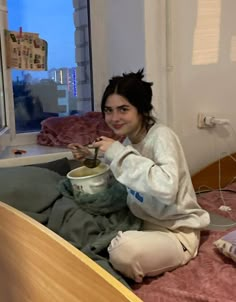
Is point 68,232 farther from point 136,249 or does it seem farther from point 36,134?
point 36,134

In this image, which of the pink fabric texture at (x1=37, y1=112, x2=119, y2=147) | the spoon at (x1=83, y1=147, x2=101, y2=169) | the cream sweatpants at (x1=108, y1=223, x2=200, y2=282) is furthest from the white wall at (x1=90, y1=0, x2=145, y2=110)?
the cream sweatpants at (x1=108, y1=223, x2=200, y2=282)

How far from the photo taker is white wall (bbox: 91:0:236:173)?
1.84 meters

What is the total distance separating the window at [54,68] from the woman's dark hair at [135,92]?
69 centimetres

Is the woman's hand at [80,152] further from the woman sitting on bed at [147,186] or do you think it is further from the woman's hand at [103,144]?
the woman's hand at [103,144]

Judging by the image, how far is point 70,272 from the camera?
63 cm

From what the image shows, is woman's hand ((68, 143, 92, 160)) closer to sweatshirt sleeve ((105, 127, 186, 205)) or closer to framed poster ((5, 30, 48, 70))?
sweatshirt sleeve ((105, 127, 186, 205))

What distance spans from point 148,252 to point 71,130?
827mm

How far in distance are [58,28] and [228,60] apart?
2.83 feet

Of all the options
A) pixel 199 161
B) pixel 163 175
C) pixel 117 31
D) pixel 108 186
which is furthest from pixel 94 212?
pixel 117 31

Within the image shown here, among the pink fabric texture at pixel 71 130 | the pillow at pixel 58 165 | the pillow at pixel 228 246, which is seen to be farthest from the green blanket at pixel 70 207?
the pink fabric texture at pixel 71 130

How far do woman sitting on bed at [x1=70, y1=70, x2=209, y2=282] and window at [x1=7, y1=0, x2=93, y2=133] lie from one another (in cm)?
64

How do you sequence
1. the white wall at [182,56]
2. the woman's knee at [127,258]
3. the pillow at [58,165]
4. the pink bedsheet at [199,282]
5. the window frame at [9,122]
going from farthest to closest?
the white wall at [182,56]
the window frame at [9,122]
the pillow at [58,165]
the woman's knee at [127,258]
the pink bedsheet at [199,282]

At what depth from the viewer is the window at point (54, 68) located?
188 cm

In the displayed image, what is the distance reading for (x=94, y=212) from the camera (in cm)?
128
